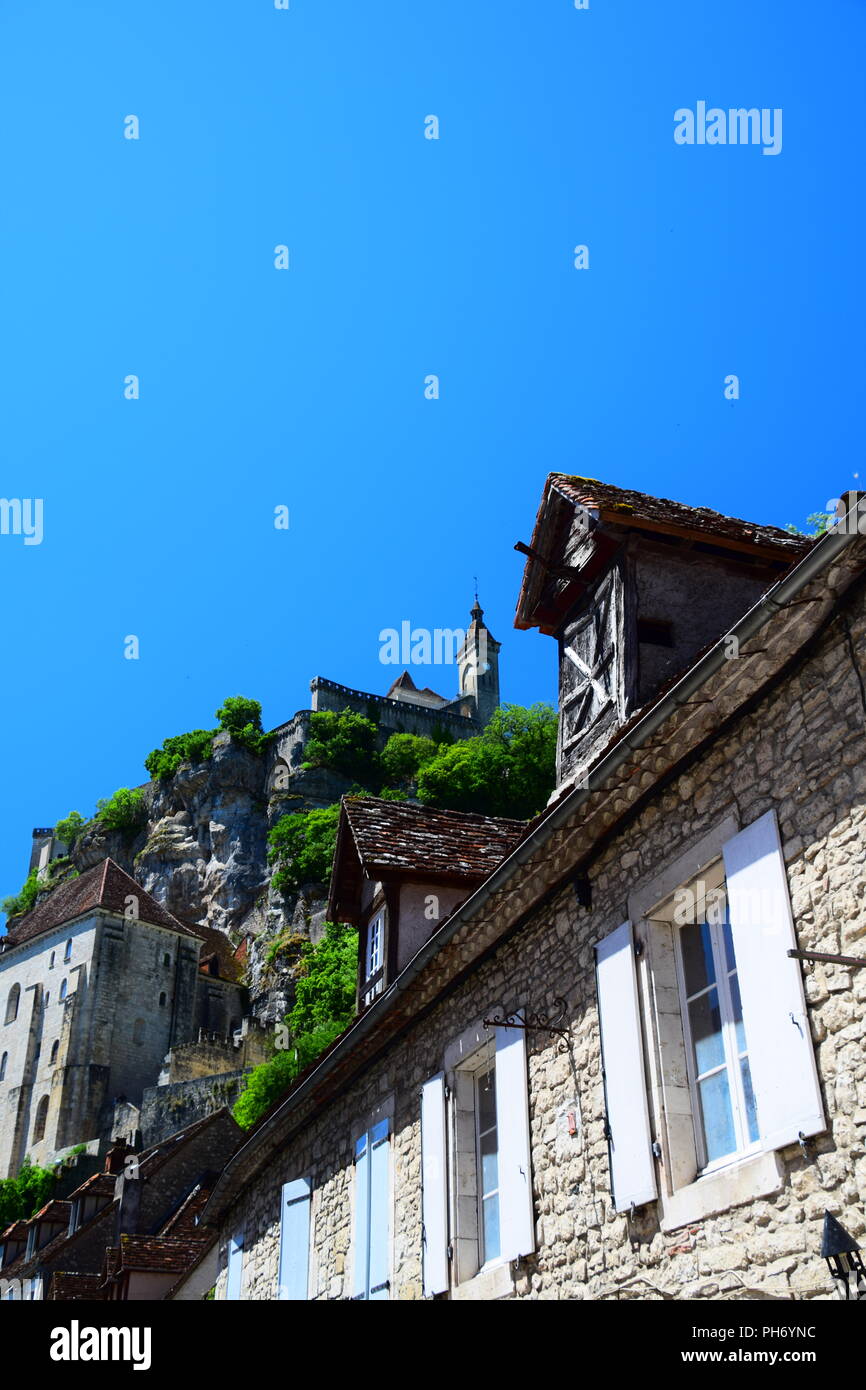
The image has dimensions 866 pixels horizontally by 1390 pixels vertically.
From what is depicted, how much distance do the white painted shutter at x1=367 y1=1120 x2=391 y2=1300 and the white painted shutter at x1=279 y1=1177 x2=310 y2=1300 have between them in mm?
1443

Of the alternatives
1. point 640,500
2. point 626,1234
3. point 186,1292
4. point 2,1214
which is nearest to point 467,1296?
point 626,1234

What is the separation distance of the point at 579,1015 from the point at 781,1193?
80.9 inches

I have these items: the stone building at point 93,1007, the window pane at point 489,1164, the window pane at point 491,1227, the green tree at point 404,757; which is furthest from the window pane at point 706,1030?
the green tree at point 404,757

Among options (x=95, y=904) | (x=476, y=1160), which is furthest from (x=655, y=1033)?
(x=95, y=904)

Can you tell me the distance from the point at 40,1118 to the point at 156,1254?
1194 inches

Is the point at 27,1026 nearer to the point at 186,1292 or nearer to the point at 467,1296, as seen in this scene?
the point at 186,1292

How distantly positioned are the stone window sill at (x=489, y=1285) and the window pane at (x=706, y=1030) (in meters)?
2.01

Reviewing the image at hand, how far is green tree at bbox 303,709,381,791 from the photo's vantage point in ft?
199

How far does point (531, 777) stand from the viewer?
2042 inches

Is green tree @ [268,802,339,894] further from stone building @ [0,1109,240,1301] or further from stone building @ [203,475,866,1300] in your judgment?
stone building @ [203,475,866,1300]

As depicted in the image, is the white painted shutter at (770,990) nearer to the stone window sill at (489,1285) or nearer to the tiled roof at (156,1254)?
the stone window sill at (489,1285)

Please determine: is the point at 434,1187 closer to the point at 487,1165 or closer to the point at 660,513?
the point at 487,1165

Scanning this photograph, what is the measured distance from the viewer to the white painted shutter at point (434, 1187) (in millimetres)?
8039

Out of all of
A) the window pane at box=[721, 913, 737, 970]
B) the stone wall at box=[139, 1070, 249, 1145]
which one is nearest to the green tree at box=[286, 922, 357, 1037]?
the stone wall at box=[139, 1070, 249, 1145]
